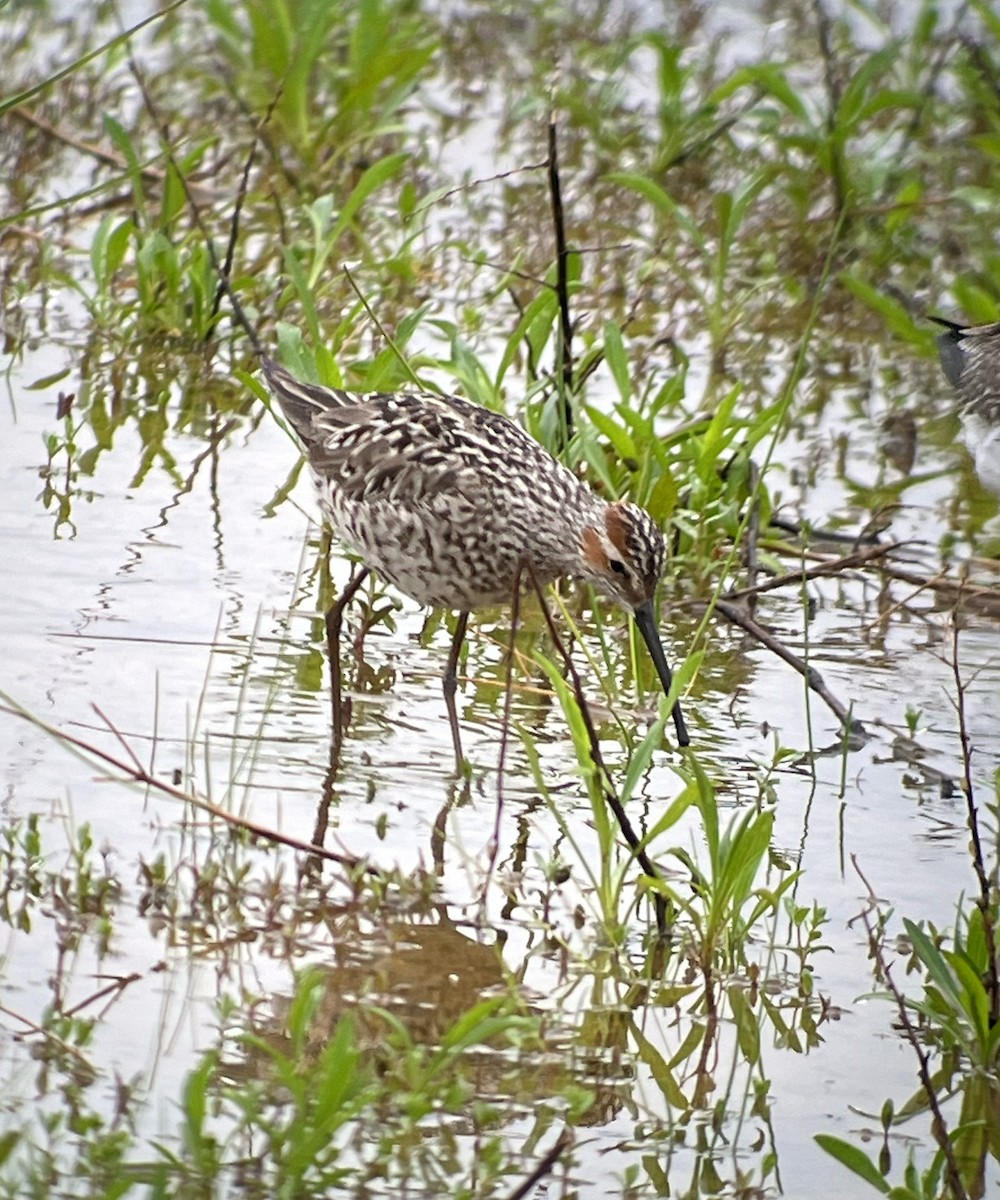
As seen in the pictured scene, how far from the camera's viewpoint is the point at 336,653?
6.28 m

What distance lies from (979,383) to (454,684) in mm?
2968

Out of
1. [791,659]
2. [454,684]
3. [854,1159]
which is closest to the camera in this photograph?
[854,1159]

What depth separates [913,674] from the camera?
706 cm

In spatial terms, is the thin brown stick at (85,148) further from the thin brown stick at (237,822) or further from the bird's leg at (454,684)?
the thin brown stick at (237,822)

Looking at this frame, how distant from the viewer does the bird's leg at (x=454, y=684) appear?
6.00 meters

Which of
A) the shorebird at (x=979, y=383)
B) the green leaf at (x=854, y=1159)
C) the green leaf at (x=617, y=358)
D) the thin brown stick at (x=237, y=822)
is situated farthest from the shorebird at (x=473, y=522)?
the shorebird at (x=979, y=383)

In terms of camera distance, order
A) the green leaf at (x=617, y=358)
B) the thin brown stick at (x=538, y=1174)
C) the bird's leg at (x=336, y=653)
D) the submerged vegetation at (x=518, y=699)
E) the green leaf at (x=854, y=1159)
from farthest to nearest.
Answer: the green leaf at (x=617, y=358) → the bird's leg at (x=336, y=653) → the submerged vegetation at (x=518, y=699) → the green leaf at (x=854, y=1159) → the thin brown stick at (x=538, y=1174)

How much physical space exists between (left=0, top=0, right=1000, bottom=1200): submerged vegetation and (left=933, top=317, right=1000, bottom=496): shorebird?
411 millimetres

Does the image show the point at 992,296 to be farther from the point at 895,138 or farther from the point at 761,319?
the point at 895,138

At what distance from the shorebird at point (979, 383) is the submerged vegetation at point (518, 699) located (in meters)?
0.41

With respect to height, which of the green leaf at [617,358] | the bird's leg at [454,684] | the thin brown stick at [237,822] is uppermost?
the green leaf at [617,358]

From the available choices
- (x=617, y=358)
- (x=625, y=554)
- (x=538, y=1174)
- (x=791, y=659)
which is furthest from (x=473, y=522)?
(x=538, y=1174)

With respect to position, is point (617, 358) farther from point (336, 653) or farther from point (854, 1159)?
point (854, 1159)

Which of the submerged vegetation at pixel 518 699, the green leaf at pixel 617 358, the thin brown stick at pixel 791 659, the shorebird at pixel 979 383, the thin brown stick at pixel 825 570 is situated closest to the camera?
the submerged vegetation at pixel 518 699
